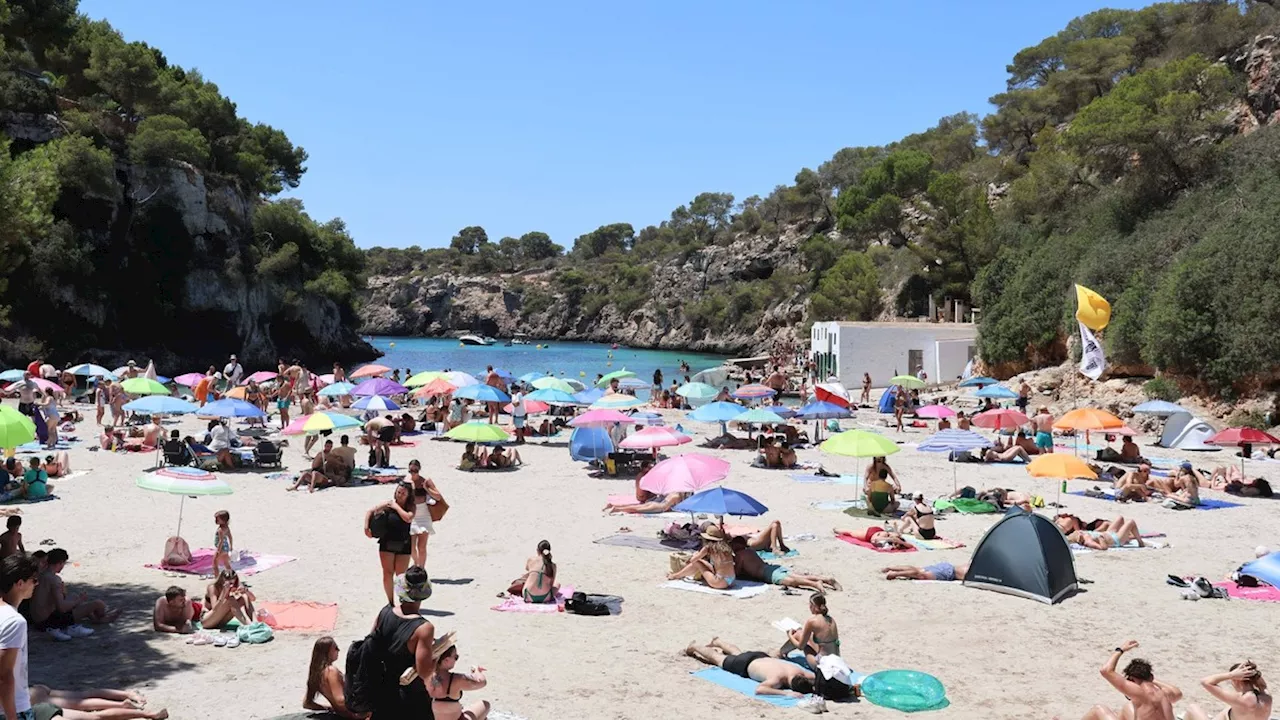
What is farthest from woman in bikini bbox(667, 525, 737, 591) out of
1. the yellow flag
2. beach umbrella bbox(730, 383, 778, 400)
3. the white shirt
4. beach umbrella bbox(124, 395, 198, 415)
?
beach umbrella bbox(730, 383, 778, 400)

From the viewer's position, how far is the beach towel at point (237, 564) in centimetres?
1188

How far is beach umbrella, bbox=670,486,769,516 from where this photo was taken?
12461mm

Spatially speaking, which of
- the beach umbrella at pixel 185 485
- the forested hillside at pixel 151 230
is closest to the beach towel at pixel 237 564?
the beach umbrella at pixel 185 485

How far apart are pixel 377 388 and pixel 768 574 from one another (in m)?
17.0

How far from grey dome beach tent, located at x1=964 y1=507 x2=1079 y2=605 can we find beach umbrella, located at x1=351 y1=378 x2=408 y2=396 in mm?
18246

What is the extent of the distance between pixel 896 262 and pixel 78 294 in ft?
169

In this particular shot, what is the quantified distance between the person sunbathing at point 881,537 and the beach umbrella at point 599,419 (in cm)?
807

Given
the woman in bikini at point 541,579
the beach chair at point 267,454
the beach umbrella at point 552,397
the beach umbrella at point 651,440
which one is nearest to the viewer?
the woman in bikini at point 541,579

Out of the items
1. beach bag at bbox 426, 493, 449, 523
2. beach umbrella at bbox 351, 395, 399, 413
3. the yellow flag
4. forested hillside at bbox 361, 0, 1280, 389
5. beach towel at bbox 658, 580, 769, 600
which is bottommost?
beach towel at bbox 658, 580, 769, 600

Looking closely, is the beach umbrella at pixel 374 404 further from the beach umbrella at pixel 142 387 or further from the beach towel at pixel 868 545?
the beach towel at pixel 868 545

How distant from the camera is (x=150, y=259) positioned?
→ 198 feet

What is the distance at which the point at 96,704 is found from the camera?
6758mm

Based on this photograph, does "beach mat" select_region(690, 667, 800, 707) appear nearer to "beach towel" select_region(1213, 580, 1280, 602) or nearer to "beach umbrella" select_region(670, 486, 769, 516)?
"beach umbrella" select_region(670, 486, 769, 516)

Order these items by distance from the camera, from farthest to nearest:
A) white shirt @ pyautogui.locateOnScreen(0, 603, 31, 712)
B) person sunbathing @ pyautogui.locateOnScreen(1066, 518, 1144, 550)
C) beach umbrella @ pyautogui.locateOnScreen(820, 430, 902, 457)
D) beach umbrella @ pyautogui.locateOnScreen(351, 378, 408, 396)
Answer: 1. beach umbrella @ pyautogui.locateOnScreen(351, 378, 408, 396)
2. beach umbrella @ pyautogui.locateOnScreen(820, 430, 902, 457)
3. person sunbathing @ pyautogui.locateOnScreen(1066, 518, 1144, 550)
4. white shirt @ pyautogui.locateOnScreen(0, 603, 31, 712)
